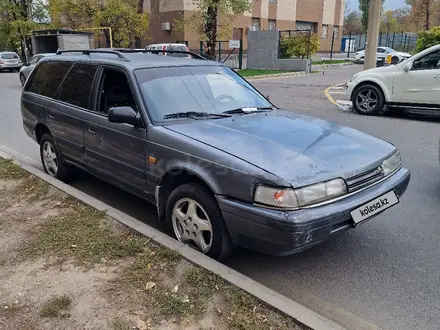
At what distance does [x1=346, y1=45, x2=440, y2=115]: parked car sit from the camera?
9.07 metres

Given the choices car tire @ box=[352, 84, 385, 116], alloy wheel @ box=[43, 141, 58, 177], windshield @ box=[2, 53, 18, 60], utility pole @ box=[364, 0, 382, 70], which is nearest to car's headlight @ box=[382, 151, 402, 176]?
alloy wheel @ box=[43, 141, 58, 177]

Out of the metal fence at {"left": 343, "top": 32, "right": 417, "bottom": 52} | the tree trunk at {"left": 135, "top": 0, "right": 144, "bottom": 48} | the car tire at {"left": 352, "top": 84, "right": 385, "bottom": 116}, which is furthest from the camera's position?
the metal fence at {"left": 343, "top": 32, "right": 417, "bottom": 52}

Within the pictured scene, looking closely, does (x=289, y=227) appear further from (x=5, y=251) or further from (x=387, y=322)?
(x=5, y=251)

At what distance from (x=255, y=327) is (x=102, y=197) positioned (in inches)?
120

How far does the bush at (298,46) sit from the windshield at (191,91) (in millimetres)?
22611

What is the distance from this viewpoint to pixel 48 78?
5422 mm

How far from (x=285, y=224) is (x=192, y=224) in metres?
0.97

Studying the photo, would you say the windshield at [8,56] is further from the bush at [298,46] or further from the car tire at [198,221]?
the car tire at [198,221]

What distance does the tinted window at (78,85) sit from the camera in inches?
179

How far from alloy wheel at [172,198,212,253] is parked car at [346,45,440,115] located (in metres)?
7.83

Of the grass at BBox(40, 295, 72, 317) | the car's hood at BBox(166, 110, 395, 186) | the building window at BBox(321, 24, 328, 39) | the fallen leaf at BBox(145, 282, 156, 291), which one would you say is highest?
the building window at BBox(321, 24, 328, 39)

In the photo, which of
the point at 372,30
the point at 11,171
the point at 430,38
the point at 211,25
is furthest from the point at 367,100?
the point at 211,25

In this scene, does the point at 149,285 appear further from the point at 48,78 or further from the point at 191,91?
the point at 48,78

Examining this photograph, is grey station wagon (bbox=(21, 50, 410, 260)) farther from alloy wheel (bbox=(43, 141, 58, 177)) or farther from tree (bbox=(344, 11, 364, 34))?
tree (bbox=(344, 11, 364, 34))
